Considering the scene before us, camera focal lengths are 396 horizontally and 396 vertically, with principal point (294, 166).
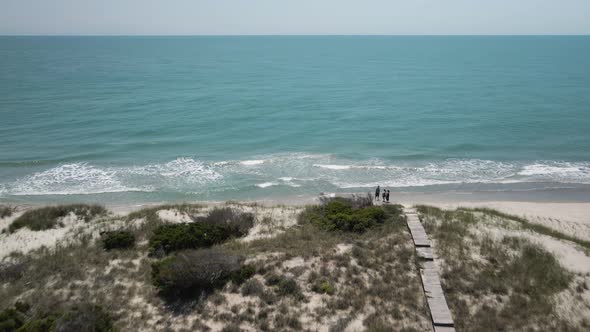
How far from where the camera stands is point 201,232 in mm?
17656

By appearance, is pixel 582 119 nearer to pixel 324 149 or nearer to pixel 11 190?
pixel 324 149

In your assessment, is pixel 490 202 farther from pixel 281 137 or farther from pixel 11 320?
pixel 11 320

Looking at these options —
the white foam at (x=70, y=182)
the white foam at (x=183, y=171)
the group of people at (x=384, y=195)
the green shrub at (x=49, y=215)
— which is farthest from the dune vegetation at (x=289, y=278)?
the white foam at (x=183, y=171)

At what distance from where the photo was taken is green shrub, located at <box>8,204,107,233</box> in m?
21.3

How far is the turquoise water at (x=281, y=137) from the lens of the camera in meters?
32.7

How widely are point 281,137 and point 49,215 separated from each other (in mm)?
24327

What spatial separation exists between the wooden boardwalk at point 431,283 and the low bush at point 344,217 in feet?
5.58

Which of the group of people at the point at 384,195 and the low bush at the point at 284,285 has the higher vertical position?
the group of people at the point at 384,195

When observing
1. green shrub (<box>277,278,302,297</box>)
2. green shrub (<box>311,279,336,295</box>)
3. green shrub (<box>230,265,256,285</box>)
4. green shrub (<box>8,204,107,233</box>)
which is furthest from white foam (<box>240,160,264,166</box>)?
green shrub (<box>311,279,336,295</box>)

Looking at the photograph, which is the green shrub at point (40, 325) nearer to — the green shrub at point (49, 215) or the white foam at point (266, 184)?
the green shrub at point (49, 215)

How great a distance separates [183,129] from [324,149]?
1695 centimetres

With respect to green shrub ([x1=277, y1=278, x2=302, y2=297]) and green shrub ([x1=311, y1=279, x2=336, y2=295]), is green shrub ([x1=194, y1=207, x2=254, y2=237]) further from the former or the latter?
green shrub ([x1=311, y1=279, x2=336, y2=295])

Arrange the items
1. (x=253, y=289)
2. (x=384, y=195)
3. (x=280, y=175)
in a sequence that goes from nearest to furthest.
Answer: (x=253, y=289) → (x=384, y=195) → (x=280, y=175)

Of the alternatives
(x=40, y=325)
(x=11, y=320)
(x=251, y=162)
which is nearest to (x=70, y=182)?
(x=251, y=162)
